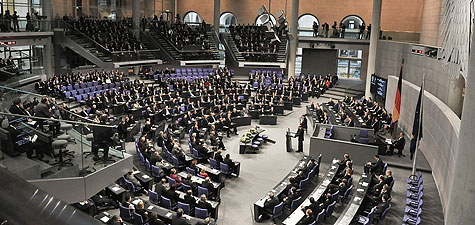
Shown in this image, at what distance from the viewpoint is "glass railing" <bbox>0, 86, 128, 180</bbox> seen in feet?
25.0

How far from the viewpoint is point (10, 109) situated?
912 centimetres

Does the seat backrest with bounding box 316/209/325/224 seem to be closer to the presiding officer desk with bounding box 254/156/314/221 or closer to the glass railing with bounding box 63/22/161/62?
the presiding officer desk with bounding box 254/156/314/221

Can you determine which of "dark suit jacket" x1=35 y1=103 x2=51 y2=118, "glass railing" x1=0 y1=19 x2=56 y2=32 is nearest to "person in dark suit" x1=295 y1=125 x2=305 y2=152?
"dark suit jacket" x1=35 y1=103 x2=51 y2=118

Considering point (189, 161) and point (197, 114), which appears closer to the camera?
point (189, 161)

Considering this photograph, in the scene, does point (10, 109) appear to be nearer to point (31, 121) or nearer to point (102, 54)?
point (31, 121)

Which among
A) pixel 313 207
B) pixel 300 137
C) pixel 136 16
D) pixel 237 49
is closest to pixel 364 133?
pixel 300 137

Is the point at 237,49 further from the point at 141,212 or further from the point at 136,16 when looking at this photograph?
the point at 141,212

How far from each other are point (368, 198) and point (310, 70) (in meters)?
29.4

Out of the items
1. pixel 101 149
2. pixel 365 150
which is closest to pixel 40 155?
pixel 101 149

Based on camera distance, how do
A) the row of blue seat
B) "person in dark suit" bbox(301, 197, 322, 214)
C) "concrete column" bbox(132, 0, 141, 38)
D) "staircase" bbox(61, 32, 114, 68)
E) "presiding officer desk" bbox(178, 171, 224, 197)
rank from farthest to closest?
"concrete column" bbox(132, 0, 141, 38)
"staircase" bbox(61, 32, 114, 68)
"presiding officer desk" bbox(178, 171, 224, 197)
the row of blue seat
"person in dark suit" bbox(301, 197, 322, 214)

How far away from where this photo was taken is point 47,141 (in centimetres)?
900

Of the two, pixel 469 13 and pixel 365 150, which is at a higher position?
pixel 469 13

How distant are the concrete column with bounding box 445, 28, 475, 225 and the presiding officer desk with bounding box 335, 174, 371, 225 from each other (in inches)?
207

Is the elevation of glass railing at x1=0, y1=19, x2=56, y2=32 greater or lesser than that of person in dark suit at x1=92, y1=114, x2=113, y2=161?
greater
